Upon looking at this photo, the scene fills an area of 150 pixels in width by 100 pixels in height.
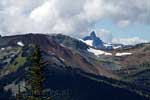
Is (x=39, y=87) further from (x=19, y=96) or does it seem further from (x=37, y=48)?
(x=19, y=96)

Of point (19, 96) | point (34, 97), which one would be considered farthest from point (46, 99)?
point (19, 96)

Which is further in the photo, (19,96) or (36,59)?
(19,96)

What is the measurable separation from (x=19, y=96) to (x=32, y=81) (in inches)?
744

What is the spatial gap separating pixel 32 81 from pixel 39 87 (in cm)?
121

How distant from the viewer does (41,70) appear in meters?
48.7

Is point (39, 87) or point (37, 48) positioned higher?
point (37, 48)

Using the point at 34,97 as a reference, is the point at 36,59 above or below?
above

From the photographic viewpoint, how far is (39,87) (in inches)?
1916

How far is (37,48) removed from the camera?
49.7 m

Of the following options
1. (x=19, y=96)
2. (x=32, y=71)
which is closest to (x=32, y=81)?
(x=32, y=71)

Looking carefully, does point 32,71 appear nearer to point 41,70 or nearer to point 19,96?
point 41,70

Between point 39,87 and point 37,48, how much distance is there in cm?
409

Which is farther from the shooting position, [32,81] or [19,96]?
[19,96]

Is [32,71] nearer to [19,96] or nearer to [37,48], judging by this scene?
[37,48]
